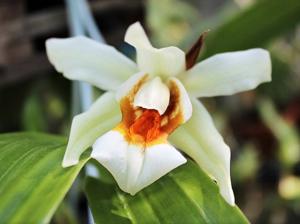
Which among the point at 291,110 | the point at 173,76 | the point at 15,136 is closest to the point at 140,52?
the point at 173,76

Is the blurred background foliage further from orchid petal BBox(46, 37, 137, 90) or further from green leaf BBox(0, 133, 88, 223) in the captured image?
green leaf BBox(0, 133, 88, 223)

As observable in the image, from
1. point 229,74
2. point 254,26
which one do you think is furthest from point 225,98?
point 229,74

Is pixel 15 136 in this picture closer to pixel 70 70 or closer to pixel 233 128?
pixel 70 70

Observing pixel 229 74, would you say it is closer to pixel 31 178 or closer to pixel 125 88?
pixel 125 88

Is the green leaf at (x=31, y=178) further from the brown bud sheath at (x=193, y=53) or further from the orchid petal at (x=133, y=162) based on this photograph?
the brown bud sheath at (x=193, y=53)

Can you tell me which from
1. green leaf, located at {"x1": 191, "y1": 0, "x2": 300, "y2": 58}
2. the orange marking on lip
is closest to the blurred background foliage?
green leaf, located at {"x1": 191, "y1": 0, "x2": 300, "y2": 58}
